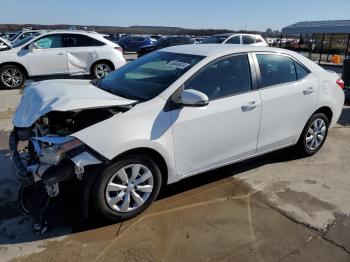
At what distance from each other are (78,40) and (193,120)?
27.8 feet

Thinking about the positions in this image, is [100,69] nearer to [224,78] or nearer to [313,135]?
[313,135]

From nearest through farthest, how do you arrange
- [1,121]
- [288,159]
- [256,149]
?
[256,149]
[288,159]
[1,121]

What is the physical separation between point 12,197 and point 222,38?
14.7 m

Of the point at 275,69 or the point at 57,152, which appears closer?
the point at 57,152

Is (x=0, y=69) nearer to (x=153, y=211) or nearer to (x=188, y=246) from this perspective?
(x=153, y=211)

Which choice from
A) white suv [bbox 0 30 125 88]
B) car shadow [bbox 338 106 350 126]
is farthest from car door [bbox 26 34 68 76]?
car shadow [bbox 338 106 350 126]

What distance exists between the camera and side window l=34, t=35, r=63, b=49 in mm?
10609

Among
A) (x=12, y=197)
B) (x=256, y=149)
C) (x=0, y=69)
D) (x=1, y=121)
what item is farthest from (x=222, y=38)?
(x=12, y=197)

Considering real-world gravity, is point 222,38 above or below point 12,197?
above

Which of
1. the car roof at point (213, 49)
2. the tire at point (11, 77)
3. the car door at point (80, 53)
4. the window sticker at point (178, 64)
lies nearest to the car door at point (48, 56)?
the car door at point (80, 53)

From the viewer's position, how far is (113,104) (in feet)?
11.1

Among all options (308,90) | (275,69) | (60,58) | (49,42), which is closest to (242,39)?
(60,58)

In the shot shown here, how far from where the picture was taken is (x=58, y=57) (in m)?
10.7

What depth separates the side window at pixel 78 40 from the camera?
1095 cm
